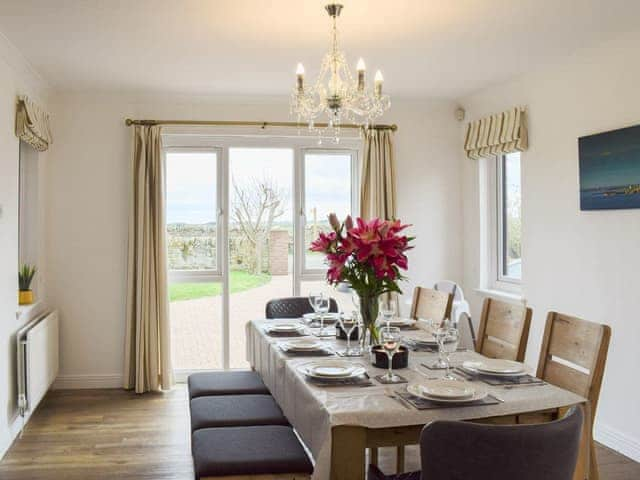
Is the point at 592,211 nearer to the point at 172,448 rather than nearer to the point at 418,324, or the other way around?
the point at 418,324

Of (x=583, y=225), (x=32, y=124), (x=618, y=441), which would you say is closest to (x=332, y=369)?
(x=618, y=441)

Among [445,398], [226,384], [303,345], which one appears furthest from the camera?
[226,384]

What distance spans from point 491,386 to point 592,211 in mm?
2121

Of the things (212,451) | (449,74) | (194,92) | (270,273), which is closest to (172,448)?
(212,451)

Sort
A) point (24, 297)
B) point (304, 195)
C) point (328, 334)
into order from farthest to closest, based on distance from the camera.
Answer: point (304, 195)
point (24, 297)
point (328, 334)

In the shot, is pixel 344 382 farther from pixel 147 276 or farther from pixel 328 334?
pixel 147 276

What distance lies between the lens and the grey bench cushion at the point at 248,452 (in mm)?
2289

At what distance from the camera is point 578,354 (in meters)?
2.46

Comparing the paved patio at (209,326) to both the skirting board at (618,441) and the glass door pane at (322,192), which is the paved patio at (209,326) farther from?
the skirting board at (618,441)

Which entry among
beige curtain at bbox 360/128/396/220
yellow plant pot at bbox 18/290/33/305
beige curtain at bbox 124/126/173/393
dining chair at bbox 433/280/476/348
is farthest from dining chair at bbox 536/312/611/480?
yellow plant pot at bbox 18/290/33/305

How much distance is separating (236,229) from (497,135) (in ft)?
7.52

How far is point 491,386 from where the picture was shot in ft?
7.59

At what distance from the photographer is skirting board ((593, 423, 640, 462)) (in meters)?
3.67

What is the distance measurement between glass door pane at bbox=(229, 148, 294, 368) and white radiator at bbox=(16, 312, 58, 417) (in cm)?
145
